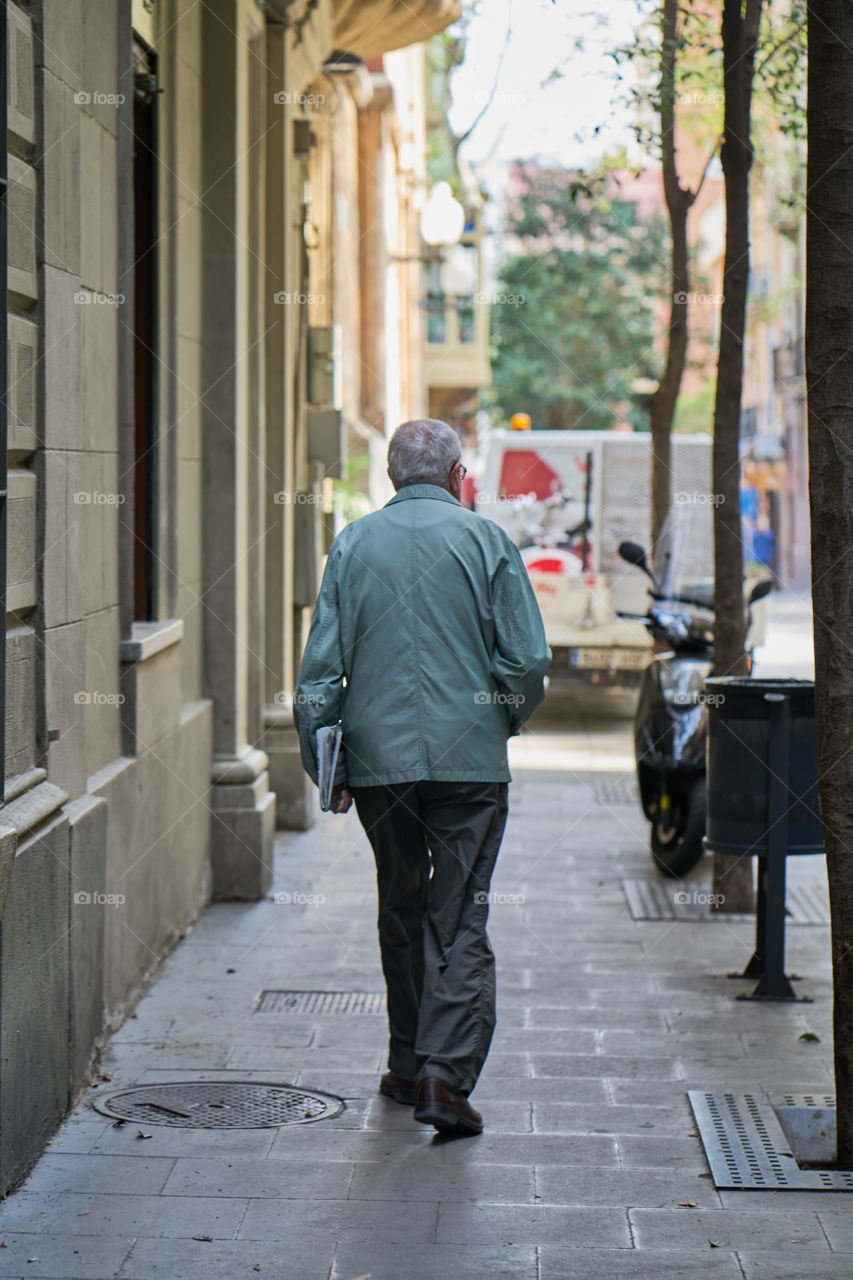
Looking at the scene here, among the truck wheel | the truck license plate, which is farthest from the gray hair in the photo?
the truck license plate

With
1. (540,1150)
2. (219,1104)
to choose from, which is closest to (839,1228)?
(540,1150)

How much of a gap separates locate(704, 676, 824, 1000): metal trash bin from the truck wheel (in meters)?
1.89

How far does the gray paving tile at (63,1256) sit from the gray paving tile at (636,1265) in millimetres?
971

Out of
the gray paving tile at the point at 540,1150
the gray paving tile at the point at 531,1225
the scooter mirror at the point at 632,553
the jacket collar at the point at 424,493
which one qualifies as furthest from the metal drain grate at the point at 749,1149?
the scooter mirror at the point at 632,553

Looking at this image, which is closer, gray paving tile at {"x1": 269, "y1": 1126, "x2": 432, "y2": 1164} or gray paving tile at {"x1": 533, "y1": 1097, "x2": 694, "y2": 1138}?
gray paving tile at {"x1": 269, "y1": 1126, "x2": 432, "y2": 1164}

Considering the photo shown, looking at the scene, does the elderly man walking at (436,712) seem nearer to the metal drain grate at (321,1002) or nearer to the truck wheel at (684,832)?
the metal drain grate at (321,1002)

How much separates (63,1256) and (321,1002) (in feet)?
7.99

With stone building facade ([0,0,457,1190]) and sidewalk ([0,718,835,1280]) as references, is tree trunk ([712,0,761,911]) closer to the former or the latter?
sidewalk ([0,718,835,1280])

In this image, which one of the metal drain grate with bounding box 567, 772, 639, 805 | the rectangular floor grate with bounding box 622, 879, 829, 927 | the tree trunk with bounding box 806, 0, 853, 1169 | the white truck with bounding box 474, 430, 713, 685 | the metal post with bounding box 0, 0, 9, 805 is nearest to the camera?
the metal post with bounding box 0, 0, 9, 805

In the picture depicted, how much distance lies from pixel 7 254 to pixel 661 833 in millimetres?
5497

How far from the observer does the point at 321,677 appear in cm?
482

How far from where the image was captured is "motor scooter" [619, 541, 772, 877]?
8.44 meters

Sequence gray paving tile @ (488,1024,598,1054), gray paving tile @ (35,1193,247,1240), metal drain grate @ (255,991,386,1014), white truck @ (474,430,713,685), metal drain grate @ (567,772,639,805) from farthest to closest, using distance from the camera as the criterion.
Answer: white truck @ (474,430,713,685), metal drain grate @ (567,772,639,805), metal drain grate @ (255,991,386,1014), gray paving tile @ (488,1024,598,1054), gray paving tile @ (35,1193,247,1240)

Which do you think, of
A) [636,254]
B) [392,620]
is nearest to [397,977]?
[392,620]
